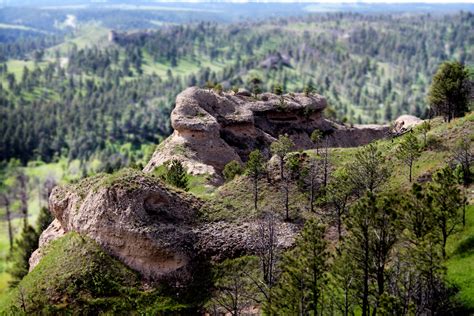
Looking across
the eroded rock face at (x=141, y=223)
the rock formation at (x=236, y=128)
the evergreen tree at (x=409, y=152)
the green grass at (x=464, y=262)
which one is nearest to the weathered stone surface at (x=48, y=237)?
the eroded rock face at (x=141, y=223)

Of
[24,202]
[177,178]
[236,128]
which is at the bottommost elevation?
[24,202]

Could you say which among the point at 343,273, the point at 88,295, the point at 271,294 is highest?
the point at 343,273

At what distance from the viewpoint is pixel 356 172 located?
60.5m

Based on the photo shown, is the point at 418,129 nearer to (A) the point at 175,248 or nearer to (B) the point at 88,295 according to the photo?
(A) the point at 175,248

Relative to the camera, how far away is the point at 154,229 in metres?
57.9

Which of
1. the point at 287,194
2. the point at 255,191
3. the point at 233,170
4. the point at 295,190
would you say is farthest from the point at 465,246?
the point at 233,170

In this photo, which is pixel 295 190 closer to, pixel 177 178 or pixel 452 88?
pixel 177 178

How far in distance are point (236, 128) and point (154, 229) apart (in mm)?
45670

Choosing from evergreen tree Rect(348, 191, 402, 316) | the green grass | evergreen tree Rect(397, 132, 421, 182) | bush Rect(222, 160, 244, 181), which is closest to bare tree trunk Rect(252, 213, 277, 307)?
evergreen tree Rect(348, 191, 402, 316)

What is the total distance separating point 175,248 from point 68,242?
12275 millimetres

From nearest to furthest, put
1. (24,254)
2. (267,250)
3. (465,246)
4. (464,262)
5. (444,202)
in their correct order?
1. (444,202)
2. (464,262)
3. (465,246)
4. (267,250)
5. (24,254)

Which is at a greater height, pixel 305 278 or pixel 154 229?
pixel 305 278

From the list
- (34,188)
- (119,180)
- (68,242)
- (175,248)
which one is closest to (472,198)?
(175,248)

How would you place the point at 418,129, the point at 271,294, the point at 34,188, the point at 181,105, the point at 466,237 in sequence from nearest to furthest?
the point at 271,294 < the point at 466,237 < the point at 418,129 < the point at 181,105 < the point at 34,188
